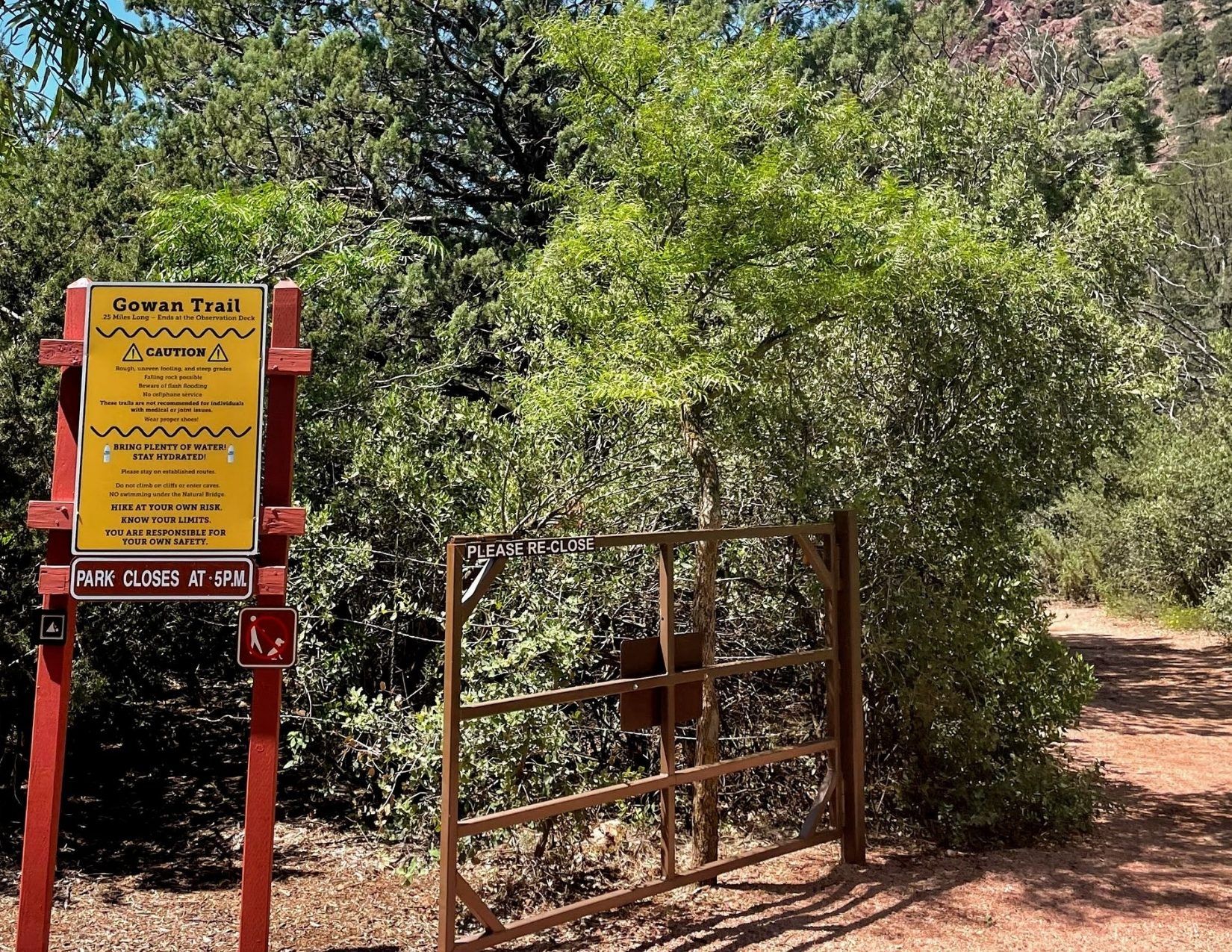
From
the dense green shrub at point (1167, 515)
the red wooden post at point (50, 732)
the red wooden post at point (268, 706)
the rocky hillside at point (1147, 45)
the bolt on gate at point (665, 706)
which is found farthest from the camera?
the rocky hillside at point (1147, 45)

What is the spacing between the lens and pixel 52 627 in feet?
14.1

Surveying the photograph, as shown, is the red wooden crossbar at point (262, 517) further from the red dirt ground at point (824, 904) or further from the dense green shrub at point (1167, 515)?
the dense green shrub at point (1167, 515)

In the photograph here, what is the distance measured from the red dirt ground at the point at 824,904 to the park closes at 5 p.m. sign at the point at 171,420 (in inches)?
96.3

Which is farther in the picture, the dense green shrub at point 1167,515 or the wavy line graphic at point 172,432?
the dense green shrub at point 1167,515

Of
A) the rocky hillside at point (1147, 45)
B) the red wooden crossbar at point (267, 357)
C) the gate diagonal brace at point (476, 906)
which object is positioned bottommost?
the gate diagonal brace at point (476, 906)

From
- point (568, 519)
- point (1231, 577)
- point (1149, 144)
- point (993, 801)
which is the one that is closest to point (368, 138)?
point (568, 519)

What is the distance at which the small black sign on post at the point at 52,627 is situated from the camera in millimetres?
4285

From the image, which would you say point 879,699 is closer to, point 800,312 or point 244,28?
point 800,312

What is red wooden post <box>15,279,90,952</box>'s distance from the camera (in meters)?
4.25

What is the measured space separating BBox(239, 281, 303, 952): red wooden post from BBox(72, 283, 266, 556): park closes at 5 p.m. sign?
159 mm

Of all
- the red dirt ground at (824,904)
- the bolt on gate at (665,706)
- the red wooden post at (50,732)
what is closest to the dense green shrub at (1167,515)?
the red dirt ground at (824,904)

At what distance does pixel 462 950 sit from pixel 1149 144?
1877 centimetres

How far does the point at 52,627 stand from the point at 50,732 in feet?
1.33

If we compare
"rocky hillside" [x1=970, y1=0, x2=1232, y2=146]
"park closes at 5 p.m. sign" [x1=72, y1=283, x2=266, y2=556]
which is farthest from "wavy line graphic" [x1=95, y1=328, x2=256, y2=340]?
"rocky hillside" [x1=970, y1=0, x2=1232, y2=146]
